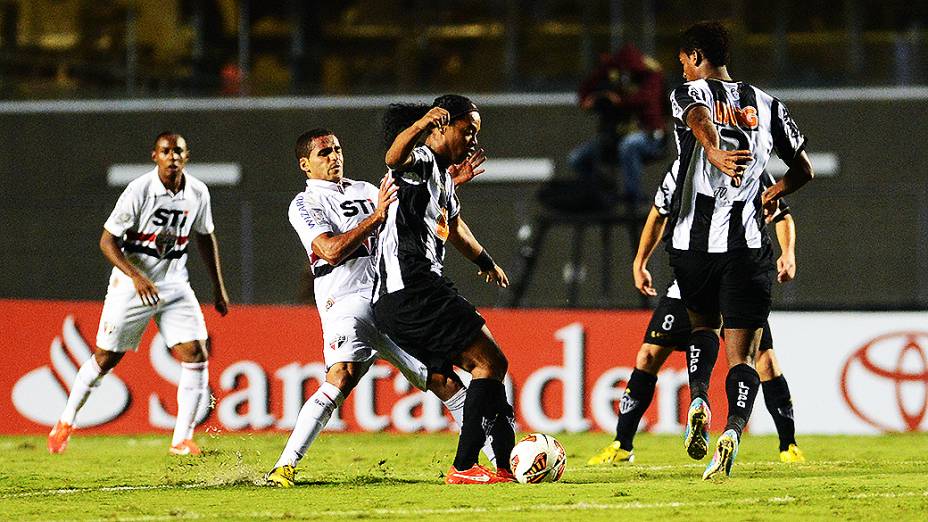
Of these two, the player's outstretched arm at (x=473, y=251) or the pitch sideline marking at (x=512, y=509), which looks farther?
the player's outstretched arm at (x=473, y=251)

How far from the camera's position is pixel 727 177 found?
7.39 metres

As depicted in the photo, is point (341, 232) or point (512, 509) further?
point (341, 232)

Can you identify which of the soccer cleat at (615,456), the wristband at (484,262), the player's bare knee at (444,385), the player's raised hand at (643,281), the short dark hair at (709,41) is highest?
the short dark hair at (709,41)

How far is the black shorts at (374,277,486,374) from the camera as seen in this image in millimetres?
7125

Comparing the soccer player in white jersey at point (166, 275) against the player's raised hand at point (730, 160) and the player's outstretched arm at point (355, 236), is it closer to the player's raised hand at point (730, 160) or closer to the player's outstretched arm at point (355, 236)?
the player's outstretched arm at point (355, 236)

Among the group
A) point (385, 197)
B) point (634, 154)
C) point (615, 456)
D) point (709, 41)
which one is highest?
point (709, 41)

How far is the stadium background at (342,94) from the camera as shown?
15.9 metres

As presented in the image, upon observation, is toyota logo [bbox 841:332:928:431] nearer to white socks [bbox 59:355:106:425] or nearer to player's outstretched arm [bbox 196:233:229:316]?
player's outstretched arm [bbox 196:233:229:316]

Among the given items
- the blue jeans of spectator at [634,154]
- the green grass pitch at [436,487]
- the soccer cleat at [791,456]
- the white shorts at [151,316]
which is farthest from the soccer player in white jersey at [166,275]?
the blue jeans of spectator at [634,154]

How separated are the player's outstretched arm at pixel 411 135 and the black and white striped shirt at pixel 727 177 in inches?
45.4

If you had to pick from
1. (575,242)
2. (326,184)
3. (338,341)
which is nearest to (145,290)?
(326,184)

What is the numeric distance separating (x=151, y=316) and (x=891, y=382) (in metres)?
5.76

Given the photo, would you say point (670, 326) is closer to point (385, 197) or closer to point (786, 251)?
point (786, 251)

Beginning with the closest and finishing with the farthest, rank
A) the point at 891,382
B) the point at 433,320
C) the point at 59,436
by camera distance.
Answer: the point at 433,320 → the point at 59,436 → the point at 891,382
